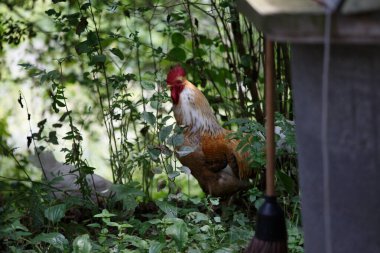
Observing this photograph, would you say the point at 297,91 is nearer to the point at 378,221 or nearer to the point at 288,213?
the point at 378,221

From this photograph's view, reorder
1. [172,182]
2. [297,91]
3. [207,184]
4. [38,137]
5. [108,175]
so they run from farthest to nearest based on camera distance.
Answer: [108,175] → [207,184] → [38,137] → [172,182] → [297,91]

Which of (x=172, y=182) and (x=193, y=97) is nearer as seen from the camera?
(x=172, y=182)

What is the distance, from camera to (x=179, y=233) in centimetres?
346

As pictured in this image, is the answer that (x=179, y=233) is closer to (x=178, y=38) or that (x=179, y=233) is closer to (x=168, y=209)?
(x=168, y=209)

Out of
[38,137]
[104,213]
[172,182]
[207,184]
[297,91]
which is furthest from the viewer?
[207,184]

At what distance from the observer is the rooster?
4.89m

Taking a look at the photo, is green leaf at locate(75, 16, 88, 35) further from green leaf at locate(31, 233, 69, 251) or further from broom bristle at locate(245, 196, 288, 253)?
broom bristle at locate(245, 196, 288, 253)

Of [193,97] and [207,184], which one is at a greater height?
[193,97]

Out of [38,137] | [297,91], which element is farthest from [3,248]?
[297,91]

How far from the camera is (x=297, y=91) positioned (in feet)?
8.52

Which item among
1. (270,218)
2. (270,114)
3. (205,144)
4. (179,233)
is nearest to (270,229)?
(270,218)

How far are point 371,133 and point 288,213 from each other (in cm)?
193

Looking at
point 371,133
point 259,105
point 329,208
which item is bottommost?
point 329,208

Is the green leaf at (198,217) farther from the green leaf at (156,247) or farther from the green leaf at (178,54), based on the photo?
the green leaf at (178,54)
